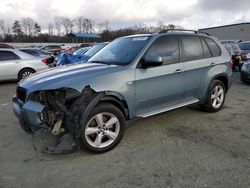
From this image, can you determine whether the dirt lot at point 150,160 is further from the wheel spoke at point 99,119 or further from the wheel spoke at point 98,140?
the wheel spoke at point 99,119

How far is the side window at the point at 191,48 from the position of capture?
15.8ft

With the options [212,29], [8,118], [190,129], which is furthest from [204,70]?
[212,29]

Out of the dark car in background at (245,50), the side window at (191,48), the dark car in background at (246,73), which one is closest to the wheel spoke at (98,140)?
the side window at (191,48)

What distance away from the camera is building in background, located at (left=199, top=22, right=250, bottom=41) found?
1679 inches

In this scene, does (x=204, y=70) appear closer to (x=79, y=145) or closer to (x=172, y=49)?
(x=172, y=49)

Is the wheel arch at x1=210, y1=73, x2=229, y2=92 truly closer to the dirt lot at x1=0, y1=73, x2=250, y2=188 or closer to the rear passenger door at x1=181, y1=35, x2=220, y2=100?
the rear passenger door at x1=181, y1=35, x2=220, y2=100

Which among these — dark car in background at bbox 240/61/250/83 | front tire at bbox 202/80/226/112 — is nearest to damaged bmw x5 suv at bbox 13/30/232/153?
front tire at bbox 202/80/226/112

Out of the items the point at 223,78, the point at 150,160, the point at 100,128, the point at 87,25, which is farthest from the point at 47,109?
the point at 87,25

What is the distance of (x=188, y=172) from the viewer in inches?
125

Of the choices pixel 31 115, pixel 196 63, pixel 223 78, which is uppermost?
pixel 196 63

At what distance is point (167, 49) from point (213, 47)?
58.5 inches

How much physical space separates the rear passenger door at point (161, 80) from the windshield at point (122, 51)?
0.71 feet

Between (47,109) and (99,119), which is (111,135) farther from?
Result: (47,109)

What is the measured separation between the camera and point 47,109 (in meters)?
3.59
